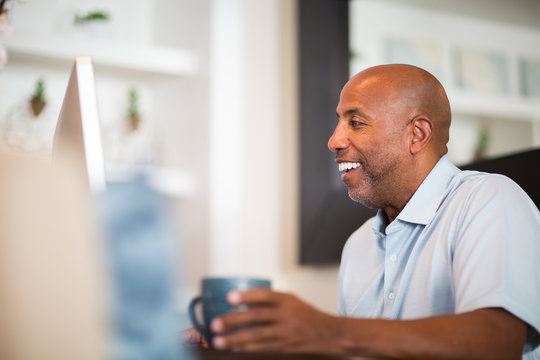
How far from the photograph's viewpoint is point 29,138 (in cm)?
249

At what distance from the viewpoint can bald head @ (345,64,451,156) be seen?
1245mm

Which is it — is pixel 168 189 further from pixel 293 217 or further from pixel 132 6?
pixel 132 6

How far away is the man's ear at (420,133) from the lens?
1.25 m

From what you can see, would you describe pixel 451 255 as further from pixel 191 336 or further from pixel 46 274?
pixel 46 274

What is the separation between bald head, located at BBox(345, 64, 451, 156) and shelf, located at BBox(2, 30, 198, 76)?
1527 millimetres

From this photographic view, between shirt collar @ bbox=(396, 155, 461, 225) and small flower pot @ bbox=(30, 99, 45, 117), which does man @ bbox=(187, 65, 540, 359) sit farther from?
small flower pot @ bbox=(30, 99, 45, 117)

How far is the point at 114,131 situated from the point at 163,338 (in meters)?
2.39

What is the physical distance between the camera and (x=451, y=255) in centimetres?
97

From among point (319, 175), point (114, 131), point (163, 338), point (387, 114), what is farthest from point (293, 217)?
point (163, 338)

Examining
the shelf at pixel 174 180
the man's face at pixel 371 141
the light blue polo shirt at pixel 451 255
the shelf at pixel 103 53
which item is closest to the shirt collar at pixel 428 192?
the light blue polo shirt at pixel 451 255

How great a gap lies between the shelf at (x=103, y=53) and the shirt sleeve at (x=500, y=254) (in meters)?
1.91

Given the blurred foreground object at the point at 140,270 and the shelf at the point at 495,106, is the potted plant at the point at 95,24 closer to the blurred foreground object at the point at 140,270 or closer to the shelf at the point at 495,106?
the shelf at the point at 495,106

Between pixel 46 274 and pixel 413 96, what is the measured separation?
99cm

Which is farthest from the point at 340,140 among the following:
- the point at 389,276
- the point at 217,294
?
the point at 217,294
